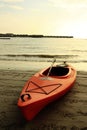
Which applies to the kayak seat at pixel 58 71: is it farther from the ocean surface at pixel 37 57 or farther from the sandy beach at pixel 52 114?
the ocean surface at pixel 37 57

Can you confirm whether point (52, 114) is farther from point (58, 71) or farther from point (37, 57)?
point (37, 57)

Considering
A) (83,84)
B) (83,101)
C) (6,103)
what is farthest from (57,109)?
(83,84)

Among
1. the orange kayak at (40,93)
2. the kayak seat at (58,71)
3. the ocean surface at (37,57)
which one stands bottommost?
the ocean surface at (37,57)

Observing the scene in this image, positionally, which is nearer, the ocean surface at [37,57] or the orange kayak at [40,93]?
the orange kayak at [40,93]

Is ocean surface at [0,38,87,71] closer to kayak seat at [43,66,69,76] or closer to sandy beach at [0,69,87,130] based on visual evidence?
kayak seat at [43,66,69,76]

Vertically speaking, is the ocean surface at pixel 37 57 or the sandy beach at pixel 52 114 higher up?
the sandy beach at pixel 52 114

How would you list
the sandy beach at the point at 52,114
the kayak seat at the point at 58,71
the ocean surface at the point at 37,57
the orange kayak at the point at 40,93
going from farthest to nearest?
the ocean surface at the point at 37,57 → the kayak seat at the point at 58,71 → the sandy beach at the point at 52,114 → the orange kayak at the point at 40,93

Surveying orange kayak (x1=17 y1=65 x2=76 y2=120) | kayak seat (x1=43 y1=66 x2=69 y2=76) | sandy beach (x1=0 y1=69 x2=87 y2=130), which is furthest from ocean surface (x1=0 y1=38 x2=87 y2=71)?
orange kayak (x1=17 y1=65 x2=76 y2=120)

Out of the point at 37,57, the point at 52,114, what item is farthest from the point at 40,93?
the point at 37,57

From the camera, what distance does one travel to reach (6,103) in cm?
802

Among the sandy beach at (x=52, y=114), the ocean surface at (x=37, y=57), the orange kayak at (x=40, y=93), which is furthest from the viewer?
the ocean surface at (x=37, y=57)

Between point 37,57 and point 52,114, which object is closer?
point 52,114

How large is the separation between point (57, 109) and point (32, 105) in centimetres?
153

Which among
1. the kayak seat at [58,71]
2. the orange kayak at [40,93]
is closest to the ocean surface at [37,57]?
the kayak seat at [58,71]
